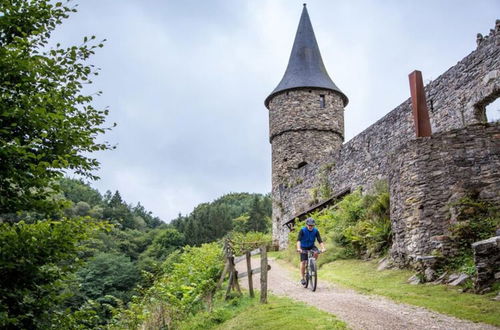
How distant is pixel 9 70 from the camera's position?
732cm

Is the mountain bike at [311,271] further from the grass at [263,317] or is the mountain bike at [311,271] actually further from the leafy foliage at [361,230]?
the leafy foliage at [361,230]

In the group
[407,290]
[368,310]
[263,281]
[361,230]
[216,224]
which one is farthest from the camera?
[216,224]

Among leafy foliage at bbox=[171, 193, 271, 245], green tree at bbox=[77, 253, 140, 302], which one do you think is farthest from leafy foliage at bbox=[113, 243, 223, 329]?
leafy foliage at bbox=[171, 193, 271, 245]

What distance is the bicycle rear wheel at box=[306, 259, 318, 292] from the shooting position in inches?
412

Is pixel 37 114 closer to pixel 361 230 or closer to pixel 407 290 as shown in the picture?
pixel 407 290

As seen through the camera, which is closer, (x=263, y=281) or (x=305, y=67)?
(x=263, y=281)

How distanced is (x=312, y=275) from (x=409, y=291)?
200cm

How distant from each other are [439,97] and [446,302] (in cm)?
902

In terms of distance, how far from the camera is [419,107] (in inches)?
498

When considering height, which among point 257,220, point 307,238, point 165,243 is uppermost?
point 257,220

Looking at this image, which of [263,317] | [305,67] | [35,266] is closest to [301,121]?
[305,67]

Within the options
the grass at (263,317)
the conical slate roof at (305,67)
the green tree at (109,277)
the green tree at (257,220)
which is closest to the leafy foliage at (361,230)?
the grass at (263,317)

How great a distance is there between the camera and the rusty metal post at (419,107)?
1252 cm

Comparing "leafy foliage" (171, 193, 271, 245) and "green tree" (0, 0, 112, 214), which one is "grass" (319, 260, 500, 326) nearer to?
"green tree" (0, 0, 112, 214)
